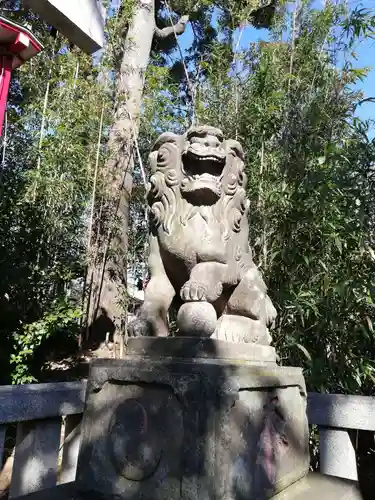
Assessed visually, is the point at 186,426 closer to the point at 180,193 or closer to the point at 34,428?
the point at 34,428

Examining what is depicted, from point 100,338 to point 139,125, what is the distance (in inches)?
115

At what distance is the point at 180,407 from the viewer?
1.59m

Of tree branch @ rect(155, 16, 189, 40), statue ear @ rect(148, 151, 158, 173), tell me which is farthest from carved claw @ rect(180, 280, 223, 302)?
tree branch @ rect(155, 16, 189, 40)

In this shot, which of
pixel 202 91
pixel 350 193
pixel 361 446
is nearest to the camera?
pixel 350 193

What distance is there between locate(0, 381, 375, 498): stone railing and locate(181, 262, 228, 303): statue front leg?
0.88m

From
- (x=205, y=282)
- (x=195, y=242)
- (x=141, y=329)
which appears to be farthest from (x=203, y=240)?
(x=141, y=329)

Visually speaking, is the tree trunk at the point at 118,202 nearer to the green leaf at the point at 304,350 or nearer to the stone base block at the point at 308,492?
the green leaf at the point at 304,350

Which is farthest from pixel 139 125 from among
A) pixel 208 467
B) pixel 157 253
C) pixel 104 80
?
pixel 208 467

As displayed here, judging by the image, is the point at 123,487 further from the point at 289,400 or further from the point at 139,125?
the point at 139,125

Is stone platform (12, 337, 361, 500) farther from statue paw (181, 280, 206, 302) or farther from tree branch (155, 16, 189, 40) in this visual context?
tree branch (155, 16, 189, 40)

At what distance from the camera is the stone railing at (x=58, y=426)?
2035 millimetres

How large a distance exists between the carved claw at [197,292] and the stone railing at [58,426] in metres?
0.89

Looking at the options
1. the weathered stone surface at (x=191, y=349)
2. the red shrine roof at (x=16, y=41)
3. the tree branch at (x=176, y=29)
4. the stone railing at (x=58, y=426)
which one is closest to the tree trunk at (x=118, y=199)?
the tree branch at (x=176, y=29)

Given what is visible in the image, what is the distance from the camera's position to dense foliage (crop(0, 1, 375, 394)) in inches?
116
